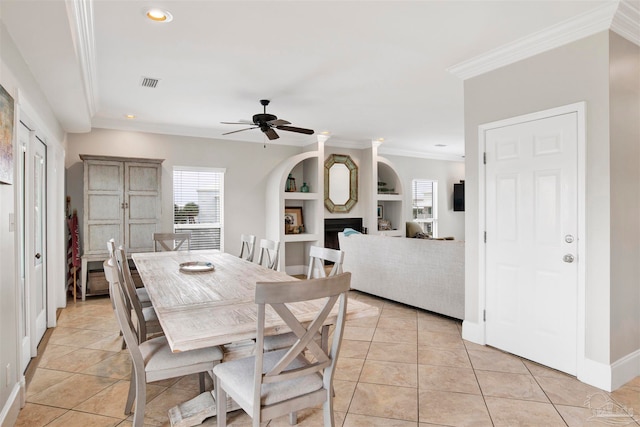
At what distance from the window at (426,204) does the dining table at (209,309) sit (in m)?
6.35

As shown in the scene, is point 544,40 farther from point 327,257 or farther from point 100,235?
Answer: point 100,235

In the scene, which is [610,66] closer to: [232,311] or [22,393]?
[232,311]

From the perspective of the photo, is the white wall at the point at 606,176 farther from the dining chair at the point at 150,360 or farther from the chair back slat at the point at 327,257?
the dining chair at the point at 150,360

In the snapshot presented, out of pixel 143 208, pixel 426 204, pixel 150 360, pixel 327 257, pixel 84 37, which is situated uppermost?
pixel 84 37

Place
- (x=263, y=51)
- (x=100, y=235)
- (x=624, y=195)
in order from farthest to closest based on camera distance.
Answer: (x=100, y=235)
(x=263, y=51)
(x=624, y=195)

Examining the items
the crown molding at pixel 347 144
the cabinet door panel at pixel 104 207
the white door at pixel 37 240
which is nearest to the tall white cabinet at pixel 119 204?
the cabinet door panel at pixel 104 207

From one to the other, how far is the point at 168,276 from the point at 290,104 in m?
2.78

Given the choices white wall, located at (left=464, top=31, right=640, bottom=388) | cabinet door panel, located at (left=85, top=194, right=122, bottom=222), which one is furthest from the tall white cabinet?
white wall, located at (left=464, top=31, right=640, bottom=388)

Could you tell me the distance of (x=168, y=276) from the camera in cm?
293

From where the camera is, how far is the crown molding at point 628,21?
2.50 metres

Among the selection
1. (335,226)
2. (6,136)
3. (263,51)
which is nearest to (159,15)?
(263,51)

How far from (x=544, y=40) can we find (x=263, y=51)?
7.24 feet

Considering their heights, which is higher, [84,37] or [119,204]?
[84,37]

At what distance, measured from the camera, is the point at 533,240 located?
306 cm
